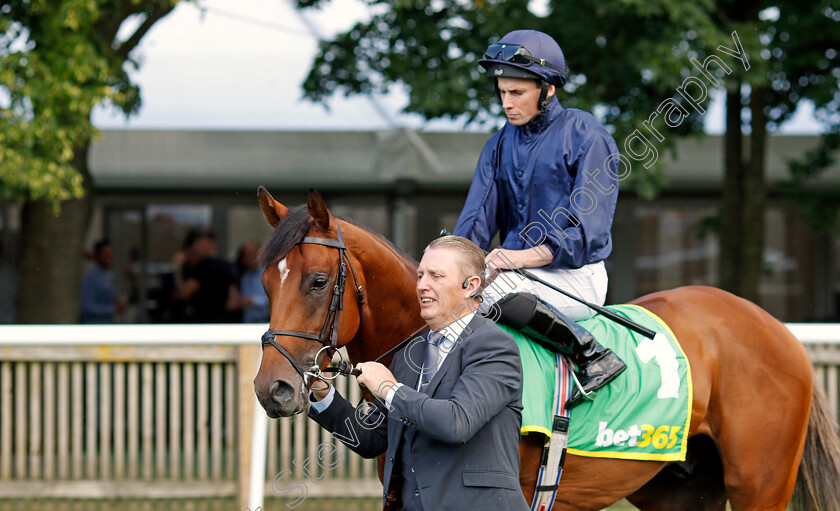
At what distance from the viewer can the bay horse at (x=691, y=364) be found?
2.35 meters

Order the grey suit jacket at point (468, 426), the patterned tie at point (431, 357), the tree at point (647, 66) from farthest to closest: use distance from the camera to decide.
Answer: the tree at point (647, 66)
the patterned tie at point (431, 357)
the grey suit jacket at point (468, 426)

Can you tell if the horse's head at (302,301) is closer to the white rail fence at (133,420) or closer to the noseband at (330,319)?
the noseband at (330,319)

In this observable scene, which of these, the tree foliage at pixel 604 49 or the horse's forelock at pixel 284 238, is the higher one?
the tree foliage at pixel 604 49

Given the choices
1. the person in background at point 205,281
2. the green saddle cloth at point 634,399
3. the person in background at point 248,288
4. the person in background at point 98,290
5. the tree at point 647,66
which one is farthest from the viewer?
→ the person in background at point 98,290

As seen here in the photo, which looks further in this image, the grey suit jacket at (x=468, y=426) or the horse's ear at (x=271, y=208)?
the horse's ear at (x=271, y=208)

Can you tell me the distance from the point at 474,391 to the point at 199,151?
7989mm

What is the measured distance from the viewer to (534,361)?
251 centimetres

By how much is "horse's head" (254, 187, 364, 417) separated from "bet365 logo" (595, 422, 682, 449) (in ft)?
3.01

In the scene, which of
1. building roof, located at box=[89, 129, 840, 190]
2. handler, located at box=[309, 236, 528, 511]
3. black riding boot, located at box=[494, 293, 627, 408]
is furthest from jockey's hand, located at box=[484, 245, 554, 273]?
building roof, located at box=[89, 129, 840, 190]

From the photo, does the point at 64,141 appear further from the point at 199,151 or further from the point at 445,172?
the point at 445,172

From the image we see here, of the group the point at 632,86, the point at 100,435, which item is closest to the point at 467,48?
the point at 632,86

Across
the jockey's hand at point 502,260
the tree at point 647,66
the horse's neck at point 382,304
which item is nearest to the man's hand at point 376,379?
the horse's neck at point 382,304

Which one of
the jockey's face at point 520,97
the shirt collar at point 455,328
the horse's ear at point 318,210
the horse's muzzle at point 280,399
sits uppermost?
the jockey's face at point 520,97

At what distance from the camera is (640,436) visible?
2723 mm
